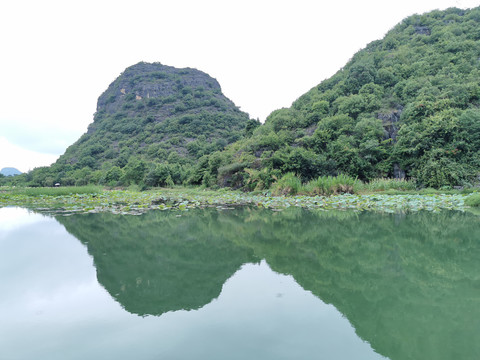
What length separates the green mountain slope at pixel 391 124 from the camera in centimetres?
1936

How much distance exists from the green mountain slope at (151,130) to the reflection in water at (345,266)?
83.6 ft

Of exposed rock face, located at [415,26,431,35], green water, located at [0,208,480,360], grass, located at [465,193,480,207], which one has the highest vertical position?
exposed rock face, located at [415,26,431,35]

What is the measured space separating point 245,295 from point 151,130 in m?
67.4

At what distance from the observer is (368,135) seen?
23078 millimetres

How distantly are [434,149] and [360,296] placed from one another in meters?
19.5

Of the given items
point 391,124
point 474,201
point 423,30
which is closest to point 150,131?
point 423,30

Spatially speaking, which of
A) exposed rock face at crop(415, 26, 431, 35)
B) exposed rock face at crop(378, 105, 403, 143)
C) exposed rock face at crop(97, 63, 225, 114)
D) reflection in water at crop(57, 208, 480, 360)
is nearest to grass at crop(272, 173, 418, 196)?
exposed rock face at crop(378, 105, 403, 143)

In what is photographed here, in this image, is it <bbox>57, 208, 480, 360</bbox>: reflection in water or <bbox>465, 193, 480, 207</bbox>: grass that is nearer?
<bbox>57, 208, 480, 360</bbox>: reflection in water

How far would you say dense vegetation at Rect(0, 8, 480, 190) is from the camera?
1961 cm

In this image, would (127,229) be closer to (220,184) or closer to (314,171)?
(314,171)

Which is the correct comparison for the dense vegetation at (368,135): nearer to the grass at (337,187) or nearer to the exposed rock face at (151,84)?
the grass at (337,187)

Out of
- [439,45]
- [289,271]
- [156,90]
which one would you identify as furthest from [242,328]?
[156,90]

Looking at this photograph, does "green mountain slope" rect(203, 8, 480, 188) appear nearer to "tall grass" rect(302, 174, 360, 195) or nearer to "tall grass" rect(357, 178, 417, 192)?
"tall grass" rect(357, 178, 417, 192)

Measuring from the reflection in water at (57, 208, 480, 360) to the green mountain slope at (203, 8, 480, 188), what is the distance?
12314mm
